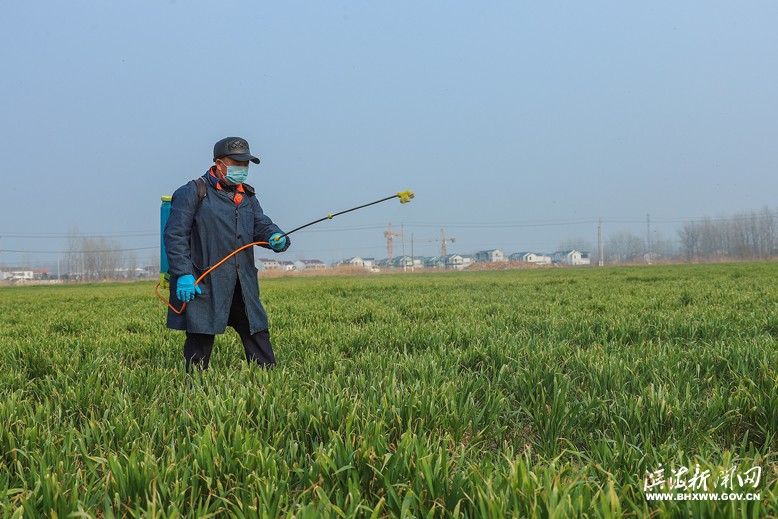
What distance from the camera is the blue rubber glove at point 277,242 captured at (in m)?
4.66

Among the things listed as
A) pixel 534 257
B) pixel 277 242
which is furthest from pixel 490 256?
pixel 277 242

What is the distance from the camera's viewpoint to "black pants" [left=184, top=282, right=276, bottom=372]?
4527 millimetres

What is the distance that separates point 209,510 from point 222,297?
2728 millimetres

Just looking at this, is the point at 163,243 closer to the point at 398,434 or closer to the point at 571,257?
the point at 398,434

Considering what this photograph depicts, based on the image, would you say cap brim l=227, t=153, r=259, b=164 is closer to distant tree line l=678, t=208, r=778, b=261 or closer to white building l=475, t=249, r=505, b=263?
distant tree line l=678, t=208, r=778, b=261

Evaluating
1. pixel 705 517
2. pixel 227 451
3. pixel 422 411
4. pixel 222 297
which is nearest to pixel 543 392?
pixel 422 411

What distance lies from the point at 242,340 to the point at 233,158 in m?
1.62

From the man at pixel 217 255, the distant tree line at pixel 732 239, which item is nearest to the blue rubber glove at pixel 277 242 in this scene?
the man at pixel 217 255

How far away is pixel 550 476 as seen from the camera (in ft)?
6.45

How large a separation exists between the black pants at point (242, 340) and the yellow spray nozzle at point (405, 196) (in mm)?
1618

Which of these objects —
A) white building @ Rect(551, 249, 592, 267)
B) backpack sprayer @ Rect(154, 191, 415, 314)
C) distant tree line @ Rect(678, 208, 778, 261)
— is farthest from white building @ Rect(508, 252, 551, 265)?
backpack sprayer @ Rect(154, 191, 415, 314)

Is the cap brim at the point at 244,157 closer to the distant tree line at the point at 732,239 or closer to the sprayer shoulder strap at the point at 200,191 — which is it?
the sprayer shoulder strap at the point at 200,191

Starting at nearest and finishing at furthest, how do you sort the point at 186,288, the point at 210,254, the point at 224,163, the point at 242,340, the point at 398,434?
the point at 398,434, the point at 186,288, the point at 210,254, the point at 224,163, the point at 242,340

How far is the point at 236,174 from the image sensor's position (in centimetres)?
463
